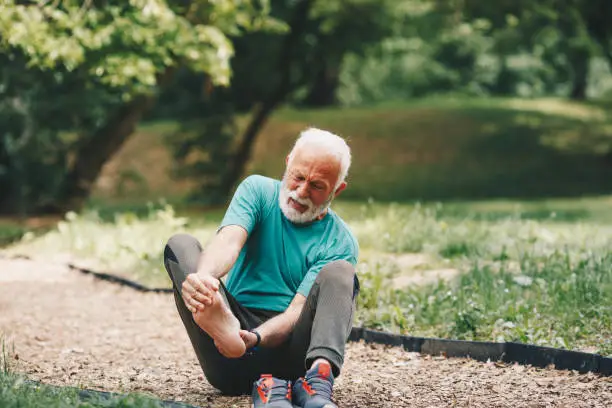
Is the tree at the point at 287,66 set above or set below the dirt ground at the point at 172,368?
above

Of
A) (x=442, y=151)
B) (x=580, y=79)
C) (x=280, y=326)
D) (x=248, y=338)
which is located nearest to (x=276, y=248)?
(x=280, y=326)

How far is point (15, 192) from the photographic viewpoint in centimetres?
1728

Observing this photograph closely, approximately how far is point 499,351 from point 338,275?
188 cm

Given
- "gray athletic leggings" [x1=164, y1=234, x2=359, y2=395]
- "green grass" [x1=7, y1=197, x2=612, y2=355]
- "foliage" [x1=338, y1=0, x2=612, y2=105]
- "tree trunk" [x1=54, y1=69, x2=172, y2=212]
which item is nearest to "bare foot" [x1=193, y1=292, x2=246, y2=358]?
"gray athletic leggings" [x1=164, y1=234, x2=359, y2=395]

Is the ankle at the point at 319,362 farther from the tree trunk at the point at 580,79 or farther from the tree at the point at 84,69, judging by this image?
the tree trunk at the point at 580,79

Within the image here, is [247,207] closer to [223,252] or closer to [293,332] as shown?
[223,252]

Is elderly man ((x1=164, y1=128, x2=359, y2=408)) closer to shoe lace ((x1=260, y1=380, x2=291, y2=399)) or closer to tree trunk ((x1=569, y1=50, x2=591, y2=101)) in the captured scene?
shoe lace ((x1=260, y1=380, x2=291, y2=399))

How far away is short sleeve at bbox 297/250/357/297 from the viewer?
440 cm

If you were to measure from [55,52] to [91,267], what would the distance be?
2433 mm

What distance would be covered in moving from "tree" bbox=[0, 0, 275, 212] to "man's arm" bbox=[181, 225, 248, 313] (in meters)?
6.09

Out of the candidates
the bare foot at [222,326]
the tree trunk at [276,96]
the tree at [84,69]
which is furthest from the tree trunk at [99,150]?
the bare foot at [222,326]

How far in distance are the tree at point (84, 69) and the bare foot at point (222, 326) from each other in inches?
255

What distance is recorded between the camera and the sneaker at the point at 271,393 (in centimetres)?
402

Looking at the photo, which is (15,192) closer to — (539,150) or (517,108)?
(539,150)
